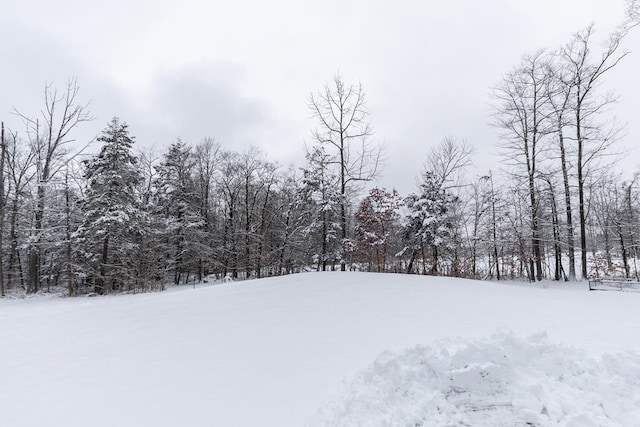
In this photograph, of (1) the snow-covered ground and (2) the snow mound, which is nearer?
(2) the snow mound

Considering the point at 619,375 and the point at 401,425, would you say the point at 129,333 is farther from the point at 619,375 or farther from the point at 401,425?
the point at 619,375

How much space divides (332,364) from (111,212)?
16850mm

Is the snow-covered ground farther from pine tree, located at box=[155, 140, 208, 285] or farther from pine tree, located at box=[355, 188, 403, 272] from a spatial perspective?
pine tree, located at box=[155, 140, 208, 285]

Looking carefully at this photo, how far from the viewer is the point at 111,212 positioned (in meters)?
16.8

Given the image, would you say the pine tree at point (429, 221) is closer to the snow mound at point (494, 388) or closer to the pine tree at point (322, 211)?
the pine tree at point (322, 211)

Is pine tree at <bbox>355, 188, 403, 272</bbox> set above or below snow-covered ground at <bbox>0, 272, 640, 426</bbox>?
above

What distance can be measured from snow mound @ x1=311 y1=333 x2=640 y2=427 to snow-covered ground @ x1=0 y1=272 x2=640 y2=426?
0.01m

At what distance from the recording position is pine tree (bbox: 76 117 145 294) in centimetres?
1692

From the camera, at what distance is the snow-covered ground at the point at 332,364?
3.36 m

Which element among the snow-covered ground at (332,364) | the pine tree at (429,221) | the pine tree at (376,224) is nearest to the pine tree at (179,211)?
the pine tree at (376,224)

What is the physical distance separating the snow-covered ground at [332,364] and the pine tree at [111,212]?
1051cm

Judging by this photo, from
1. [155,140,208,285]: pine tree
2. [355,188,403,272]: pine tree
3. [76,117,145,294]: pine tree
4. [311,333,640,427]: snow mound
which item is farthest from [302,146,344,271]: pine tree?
[311,333,640,427]: snow mound

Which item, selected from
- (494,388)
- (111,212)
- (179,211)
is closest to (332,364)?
(494,388)

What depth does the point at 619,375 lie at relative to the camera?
358cm
